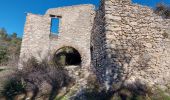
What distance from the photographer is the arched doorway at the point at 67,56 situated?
14286 millimetres

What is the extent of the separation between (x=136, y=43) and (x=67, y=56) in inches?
322

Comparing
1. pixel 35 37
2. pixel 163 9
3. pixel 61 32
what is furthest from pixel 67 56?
pixel 163 9

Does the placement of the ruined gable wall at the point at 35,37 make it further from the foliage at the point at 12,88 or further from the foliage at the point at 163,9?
the foliage at the point at 163,9

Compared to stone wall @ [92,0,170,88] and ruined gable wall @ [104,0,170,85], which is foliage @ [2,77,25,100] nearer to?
stone wall @ [92,0,170,88]

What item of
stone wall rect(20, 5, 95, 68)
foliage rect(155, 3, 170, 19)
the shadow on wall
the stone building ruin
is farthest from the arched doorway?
the shadow on wall

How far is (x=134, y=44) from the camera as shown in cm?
752

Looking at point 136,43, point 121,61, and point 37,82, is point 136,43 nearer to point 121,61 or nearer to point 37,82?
point 121,61

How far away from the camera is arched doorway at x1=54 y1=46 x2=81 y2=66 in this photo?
562 inches

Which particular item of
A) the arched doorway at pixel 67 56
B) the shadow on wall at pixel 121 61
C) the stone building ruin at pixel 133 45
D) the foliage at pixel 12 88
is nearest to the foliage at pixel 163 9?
the arched doorway at pixel 67 56

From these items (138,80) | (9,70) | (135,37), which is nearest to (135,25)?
(135,37)

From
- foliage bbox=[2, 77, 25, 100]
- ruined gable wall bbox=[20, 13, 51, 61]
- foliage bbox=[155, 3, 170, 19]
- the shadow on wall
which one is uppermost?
foliage bbox=[155, 3, 170, 19]

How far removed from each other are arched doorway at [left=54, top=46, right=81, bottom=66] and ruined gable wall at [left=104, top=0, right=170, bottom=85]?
6691 millimetres

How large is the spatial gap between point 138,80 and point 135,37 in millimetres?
1407

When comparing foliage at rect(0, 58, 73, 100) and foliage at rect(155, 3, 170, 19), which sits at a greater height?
foliage at rect(155, 3, 170, 19)
